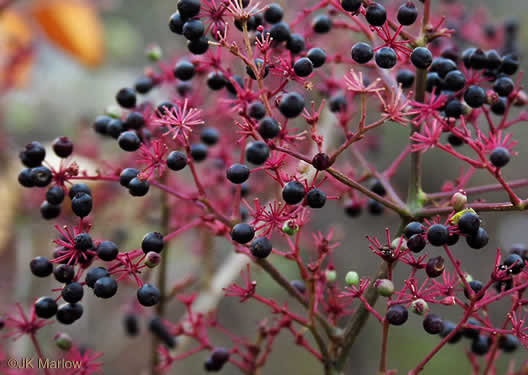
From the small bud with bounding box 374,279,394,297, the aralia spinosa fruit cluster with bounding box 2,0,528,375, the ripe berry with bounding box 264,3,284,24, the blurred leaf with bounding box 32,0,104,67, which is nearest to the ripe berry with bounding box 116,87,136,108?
the aralia spinosa fruit cluster with bounding box 2,0,528,375

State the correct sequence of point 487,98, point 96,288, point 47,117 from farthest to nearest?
point 47,117 < point 487,98 < point 96,288

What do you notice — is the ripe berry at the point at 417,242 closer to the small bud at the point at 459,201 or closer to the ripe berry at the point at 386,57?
the small bud at the point at 459,201

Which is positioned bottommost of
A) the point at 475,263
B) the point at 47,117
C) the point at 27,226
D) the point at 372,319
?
the point at 27,226

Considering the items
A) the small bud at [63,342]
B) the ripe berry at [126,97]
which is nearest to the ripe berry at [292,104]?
the ripe berry at [126,97]

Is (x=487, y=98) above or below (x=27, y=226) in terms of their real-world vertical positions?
above

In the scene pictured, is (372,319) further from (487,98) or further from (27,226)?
(487,98)

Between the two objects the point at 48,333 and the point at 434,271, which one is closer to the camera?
the point at 434,271

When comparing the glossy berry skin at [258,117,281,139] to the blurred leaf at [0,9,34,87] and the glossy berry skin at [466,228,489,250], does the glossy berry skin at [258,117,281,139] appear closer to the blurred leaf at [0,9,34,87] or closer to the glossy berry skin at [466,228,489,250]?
the glossy berry skin at [466,228,489,250]

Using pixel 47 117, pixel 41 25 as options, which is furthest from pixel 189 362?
pixel 41 25
